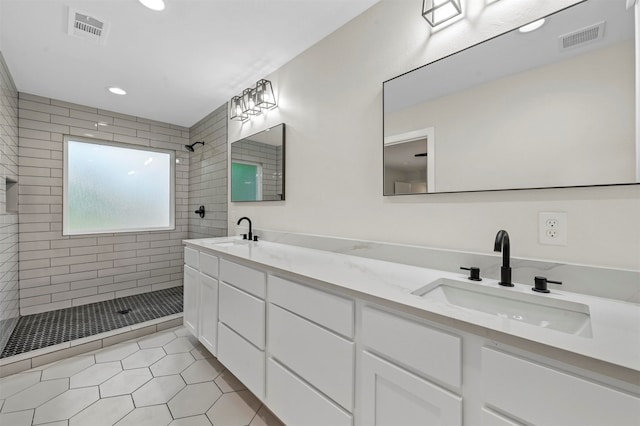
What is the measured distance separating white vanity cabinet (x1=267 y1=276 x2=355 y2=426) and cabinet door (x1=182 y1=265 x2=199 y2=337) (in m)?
1.08

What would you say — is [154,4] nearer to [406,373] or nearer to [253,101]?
[253,101]

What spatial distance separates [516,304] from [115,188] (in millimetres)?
4115

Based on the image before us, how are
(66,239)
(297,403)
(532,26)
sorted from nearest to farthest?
(532,26)
(297,403)
(66,239)

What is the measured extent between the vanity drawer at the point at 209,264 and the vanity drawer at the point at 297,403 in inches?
30.6

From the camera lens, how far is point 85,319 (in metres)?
2.66

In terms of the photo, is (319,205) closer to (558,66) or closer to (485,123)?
(485,123)

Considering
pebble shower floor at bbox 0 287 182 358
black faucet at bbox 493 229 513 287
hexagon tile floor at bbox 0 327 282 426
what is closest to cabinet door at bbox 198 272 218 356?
hexagon tile floor at bbox 0 327 282 426

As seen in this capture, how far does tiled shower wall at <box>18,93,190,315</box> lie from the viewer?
2770 mm

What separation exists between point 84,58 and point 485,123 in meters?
2.91

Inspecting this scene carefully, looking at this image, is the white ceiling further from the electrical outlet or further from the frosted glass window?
the electrical outlet

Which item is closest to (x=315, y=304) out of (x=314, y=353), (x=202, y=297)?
(x=314, y=353)

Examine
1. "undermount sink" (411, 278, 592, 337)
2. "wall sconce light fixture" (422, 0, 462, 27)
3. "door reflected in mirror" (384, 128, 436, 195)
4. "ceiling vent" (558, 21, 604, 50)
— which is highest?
"wall sconce light fixture" (422, 0, 462, 27)

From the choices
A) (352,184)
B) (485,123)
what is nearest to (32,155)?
(352,184)

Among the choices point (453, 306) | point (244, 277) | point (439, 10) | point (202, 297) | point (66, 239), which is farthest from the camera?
point (66, 239)
